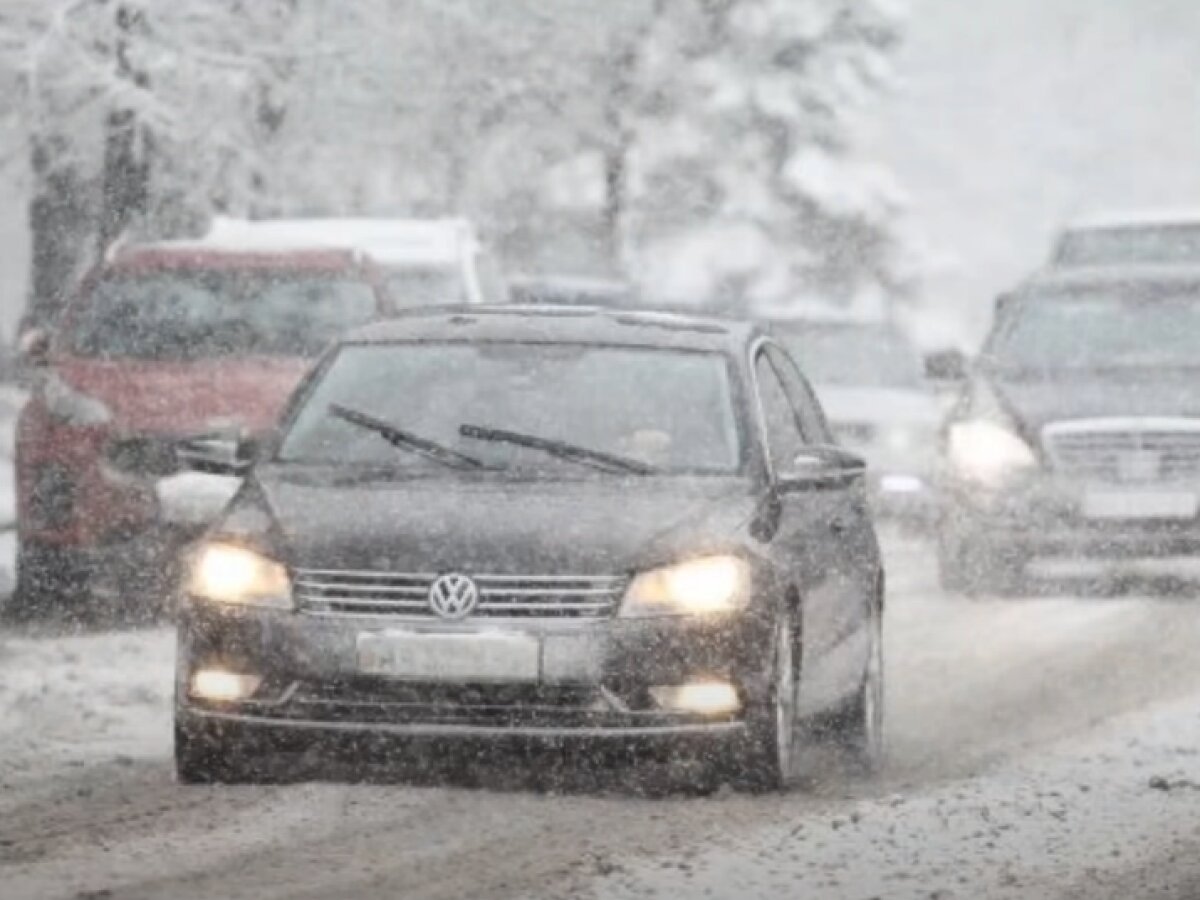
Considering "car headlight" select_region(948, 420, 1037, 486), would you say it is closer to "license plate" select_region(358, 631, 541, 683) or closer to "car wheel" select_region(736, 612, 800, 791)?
"car wheel" select_region(736, 612, 800, 791)

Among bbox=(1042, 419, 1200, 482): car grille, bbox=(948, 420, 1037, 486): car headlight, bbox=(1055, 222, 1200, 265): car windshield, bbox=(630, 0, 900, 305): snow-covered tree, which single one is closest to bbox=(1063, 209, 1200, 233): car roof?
bbox=(1055, 222, 1200, 265): car windshield

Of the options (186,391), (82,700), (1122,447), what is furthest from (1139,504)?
(82,700)

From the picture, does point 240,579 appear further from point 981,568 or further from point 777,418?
point 981,568

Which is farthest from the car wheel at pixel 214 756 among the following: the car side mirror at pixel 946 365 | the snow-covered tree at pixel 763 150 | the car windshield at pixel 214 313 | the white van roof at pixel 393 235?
the snow-covered tree at pixel 763 150

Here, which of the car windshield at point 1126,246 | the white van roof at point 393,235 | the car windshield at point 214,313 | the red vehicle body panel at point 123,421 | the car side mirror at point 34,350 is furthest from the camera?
the car windshield at point 1126,246

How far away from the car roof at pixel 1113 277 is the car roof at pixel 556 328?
29.1 ft

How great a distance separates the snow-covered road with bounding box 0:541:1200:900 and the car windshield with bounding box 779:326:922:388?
13.8m

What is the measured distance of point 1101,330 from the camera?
19953mm

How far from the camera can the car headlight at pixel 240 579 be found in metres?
9.92

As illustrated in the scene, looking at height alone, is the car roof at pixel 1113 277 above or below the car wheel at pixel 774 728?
above

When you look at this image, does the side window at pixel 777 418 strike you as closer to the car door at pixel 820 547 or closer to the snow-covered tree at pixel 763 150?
the car door at pixel 820 547

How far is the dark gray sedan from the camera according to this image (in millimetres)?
9781

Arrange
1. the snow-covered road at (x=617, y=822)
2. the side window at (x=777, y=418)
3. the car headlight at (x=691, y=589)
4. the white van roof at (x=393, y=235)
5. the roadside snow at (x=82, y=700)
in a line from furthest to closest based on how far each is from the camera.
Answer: the white van roof at (x=393, y=235) < the roadside snow at (x=82, y=700) < the side window at (x=777, y=418) < the car headlight at (x=691, y=589) < the snow-covered road at (x=617, y=822)

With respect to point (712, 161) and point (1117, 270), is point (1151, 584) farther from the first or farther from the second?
point (712, 161)
